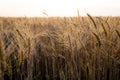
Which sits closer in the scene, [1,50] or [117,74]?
[1,50]

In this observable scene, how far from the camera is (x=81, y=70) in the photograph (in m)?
2.29

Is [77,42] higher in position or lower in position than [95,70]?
higher

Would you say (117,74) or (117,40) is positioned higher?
(117,40)

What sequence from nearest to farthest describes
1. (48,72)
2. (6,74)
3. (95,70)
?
(95,70)
(6,74)
(48,72)

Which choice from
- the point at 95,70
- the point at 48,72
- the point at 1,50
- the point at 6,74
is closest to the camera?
the point at 1,50

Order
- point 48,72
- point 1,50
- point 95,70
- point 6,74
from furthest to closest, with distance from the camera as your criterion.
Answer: point 48,72
point 6,74
point 95,70
point 1,50

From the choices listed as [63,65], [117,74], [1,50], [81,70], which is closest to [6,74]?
[1,50]

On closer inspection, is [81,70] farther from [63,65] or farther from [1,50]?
[1,50]

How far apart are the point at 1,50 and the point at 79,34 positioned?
2.15ft

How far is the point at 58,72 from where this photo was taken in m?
2.45

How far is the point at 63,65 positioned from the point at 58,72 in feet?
0.27

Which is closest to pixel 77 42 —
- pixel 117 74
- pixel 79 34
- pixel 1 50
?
pixel 79 34

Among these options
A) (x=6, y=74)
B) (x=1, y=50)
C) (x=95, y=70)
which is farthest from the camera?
(x=6, y=74)

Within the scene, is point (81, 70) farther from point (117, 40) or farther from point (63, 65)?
point (117, 40)
